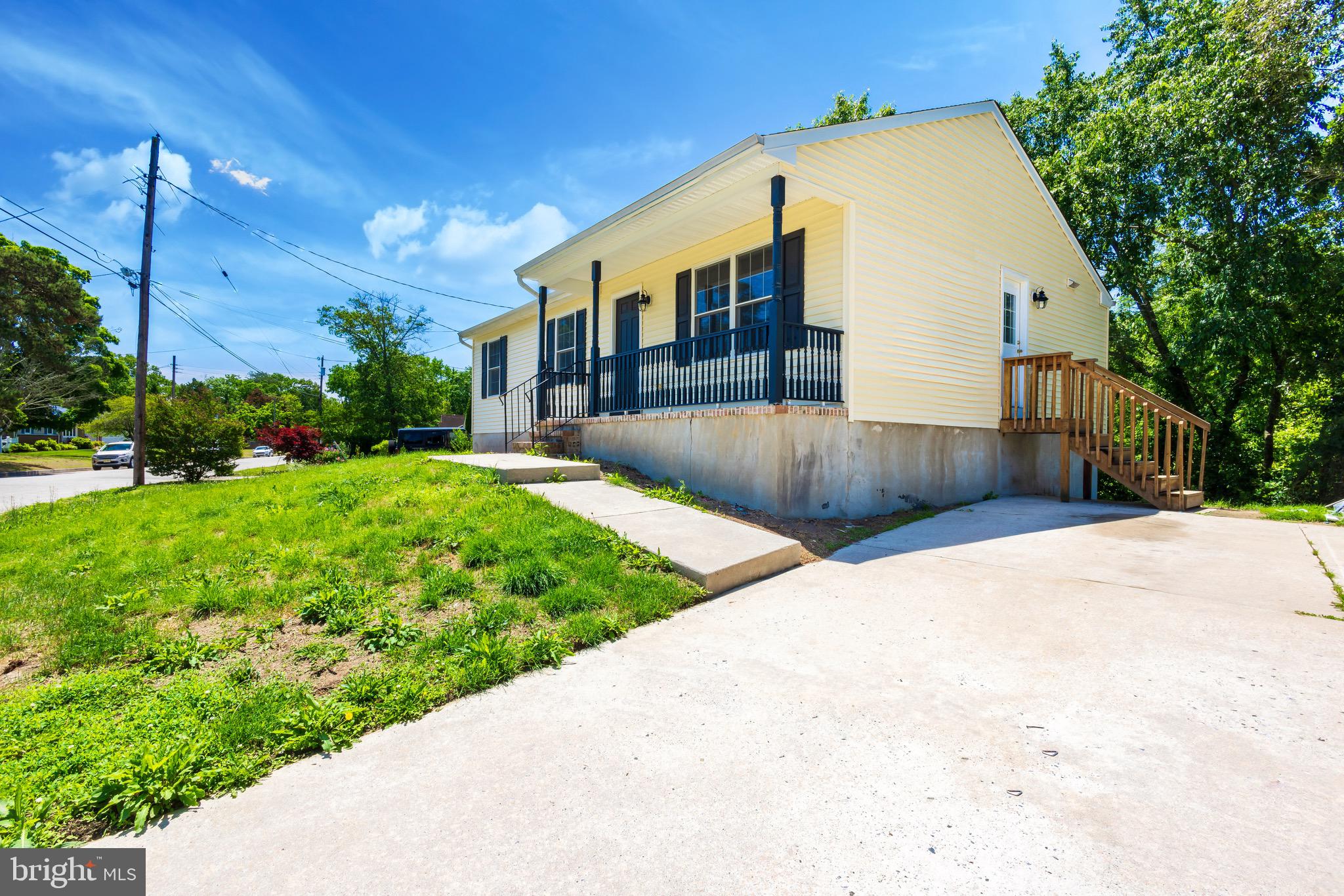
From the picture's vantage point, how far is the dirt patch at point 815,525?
5770mm

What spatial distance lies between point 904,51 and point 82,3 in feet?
41.5

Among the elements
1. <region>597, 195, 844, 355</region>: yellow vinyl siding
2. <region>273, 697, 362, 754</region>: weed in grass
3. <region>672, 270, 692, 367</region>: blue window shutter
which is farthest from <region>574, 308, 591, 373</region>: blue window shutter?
<region>273, 697, 362, 754</region>: weed in grass

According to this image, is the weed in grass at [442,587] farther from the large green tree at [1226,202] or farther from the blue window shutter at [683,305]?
the large green tree at [1226,202]

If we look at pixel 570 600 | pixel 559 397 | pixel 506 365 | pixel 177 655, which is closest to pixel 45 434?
pixel 506 365

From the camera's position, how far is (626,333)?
11.7m

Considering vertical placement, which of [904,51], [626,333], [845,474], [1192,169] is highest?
[904,51]

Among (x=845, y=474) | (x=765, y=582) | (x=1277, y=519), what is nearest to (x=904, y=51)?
(x=845, y=474)

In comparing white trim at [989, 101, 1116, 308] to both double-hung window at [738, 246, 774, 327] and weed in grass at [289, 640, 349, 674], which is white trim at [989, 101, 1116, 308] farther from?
weed in grass at [289, 640, 349, 674]

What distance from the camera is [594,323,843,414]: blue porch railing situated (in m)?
7.37

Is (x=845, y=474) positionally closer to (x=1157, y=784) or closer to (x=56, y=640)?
(x=1157, y=784)

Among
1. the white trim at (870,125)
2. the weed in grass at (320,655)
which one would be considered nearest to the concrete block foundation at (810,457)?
the white trim at (870,125)

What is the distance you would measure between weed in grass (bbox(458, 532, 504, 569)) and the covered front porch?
3.67 metres

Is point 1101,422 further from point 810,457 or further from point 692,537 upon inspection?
point 692,537

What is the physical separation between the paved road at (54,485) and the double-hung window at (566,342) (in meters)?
8.67
